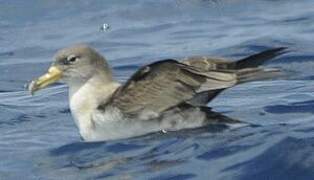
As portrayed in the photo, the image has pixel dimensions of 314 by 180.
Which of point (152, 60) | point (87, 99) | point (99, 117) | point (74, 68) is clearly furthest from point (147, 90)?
point (152, 60)

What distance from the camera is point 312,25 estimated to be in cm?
1587

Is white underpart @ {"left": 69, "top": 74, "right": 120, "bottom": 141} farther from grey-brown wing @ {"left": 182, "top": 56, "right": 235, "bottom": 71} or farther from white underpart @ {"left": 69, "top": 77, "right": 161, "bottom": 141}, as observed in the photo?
grey-brown wing @ {"left": 182, "top": 56, "right": 235, "bottom": 71}

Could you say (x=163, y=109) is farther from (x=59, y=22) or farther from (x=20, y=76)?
(x=59, y=22)

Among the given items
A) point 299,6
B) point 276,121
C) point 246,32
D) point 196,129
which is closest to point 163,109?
point 196,129

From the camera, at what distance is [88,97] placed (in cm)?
1045

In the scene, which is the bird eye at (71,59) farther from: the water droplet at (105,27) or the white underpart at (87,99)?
the water droplet at (105,27)

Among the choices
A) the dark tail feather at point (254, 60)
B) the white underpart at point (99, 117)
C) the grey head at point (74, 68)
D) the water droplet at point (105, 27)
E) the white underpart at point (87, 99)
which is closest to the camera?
the dark tail feather at point (254, 60)

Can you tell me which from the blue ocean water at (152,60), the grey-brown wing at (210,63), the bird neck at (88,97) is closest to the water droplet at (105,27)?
the blue ocean water at (152,60)

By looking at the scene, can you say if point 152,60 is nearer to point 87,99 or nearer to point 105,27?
point 105,27

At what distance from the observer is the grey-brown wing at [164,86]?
32.4 feet

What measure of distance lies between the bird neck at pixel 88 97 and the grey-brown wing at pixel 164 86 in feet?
0.91

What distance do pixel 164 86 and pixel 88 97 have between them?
2.43 ft

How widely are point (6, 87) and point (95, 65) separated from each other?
331 centimetres

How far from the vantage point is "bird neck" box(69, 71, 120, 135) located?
10328mm
